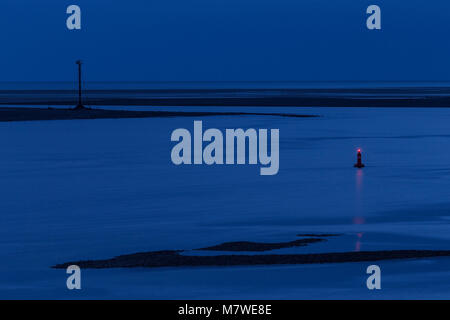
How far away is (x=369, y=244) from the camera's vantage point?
15.9 meters

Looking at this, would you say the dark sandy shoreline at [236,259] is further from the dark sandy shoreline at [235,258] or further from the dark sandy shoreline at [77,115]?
the dark sandy shoreline at [77,115]

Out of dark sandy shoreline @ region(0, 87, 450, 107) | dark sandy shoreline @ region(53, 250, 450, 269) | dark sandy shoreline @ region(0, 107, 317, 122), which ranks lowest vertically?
dark sandy shoreline @ region(53, 250, 450, 269)

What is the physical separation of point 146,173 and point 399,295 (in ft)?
54.9

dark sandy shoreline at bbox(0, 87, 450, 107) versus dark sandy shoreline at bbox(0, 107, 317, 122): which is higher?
dark sandy shoreline at bbox(0, 87, 450, 107)

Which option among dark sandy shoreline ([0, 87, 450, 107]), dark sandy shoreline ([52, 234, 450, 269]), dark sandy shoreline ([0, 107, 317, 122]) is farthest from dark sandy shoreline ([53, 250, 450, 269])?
dark sandy shoreline ([0, 87, 450, 107])

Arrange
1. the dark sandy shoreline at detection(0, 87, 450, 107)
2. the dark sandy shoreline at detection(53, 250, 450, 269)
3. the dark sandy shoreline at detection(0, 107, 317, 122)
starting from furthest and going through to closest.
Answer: the dark sandy shoreline at detection(0, 87, 450, 107)
the dark sandy shoreline at detection(0, 107, 317, 122)
the dark sandy shoreline at detection(53, 250, 450, 269)

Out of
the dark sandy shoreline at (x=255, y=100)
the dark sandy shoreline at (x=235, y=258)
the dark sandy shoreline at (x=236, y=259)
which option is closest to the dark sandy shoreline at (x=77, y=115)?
the dark sandy shoreline at (x=255, y=100)

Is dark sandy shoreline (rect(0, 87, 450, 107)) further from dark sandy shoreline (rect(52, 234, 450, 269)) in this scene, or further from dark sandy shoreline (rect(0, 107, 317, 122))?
dark sandy shoreline (rect(52, 234, 450, 269))

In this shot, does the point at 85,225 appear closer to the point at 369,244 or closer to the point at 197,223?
the point at 197,223

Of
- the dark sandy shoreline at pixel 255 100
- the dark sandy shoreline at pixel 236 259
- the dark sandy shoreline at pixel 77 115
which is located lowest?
the dark sandy shoreline at pixel 236 259

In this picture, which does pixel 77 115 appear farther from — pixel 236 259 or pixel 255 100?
pixel 236 259

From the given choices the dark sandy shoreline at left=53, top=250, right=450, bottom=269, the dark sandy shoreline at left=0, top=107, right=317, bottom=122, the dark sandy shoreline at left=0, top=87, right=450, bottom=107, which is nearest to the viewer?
the dark sandy shoreline at left=53, top=250, right=450, bottom=269

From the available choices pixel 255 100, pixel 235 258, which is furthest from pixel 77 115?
pixel 235 258

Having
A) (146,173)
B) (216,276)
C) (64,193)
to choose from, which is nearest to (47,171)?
(146,173)
